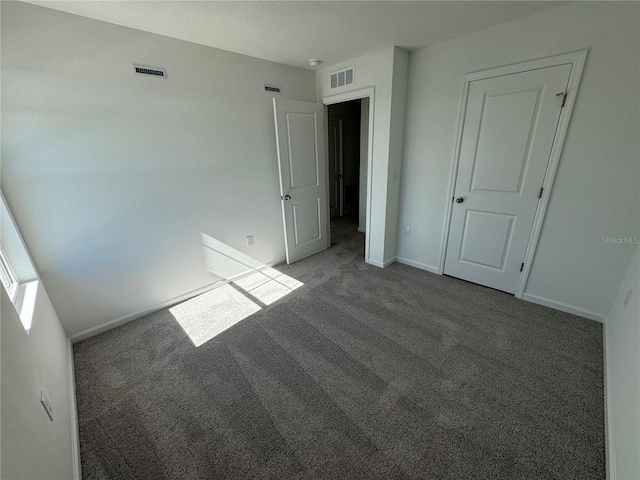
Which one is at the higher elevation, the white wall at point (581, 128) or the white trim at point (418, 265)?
the white wall at point (581, 128)

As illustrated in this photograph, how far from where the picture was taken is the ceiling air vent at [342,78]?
292 centimetres

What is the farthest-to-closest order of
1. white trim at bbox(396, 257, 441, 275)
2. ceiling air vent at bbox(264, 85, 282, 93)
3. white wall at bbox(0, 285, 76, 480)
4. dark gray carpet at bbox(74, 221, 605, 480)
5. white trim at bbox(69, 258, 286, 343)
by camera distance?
white trim at bbox(396, 257, 441, 275) → ceiling air vent at bbox(264, 85, 282, 93) → white trim at bbox(69, 258, 286, 343) → dark gray carpet at bbox(74, 221, 605, 480) → white wall at bbox(0, 285, 76, 480)

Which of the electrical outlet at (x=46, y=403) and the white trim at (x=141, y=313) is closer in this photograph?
the electrical outlet at (x=46, y=403)

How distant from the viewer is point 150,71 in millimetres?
2129

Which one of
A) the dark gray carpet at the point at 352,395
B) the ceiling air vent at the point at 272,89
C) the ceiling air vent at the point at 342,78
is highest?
the ceiling air vent at the point at 342,78

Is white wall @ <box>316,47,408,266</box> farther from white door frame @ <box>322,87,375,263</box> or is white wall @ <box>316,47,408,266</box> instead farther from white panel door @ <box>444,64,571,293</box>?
white panel door @ <box>444,64,571,293</box>

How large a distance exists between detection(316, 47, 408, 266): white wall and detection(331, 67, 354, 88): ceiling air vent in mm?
43

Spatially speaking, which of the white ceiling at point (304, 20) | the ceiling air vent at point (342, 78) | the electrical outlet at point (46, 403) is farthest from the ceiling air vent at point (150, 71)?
the electrical outlet at point (46, 403)

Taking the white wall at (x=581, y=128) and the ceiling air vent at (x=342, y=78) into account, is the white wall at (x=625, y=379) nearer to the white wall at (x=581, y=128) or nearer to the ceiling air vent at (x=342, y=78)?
the white wall at (x=581, y=128)

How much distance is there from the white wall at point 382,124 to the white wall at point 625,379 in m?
1.95

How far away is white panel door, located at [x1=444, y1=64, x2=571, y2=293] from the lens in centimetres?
216

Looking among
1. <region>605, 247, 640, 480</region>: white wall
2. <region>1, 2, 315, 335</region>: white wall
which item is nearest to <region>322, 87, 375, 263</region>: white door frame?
<region>1, 2, 315, 335</region>: white wall

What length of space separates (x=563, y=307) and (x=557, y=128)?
1.53 m

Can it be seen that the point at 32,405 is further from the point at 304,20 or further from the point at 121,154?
the point at 304,20
